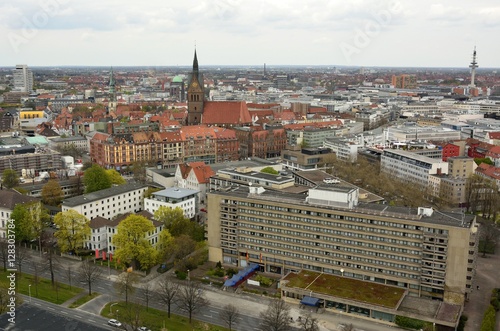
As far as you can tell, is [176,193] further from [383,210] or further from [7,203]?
[383,210]

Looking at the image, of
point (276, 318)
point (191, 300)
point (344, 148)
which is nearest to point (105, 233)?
point (191, 300)

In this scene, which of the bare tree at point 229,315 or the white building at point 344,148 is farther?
the white building at point 344,148

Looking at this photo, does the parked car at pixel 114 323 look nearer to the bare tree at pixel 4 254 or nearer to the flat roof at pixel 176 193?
the bare tree at pixel 4 254

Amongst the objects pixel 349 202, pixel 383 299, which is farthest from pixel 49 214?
pixel 383 299

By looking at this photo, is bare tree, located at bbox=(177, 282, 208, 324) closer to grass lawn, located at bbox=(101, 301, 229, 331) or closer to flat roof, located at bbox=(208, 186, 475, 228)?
grass lawn, located at bbox=(101, 301, 229, 331)

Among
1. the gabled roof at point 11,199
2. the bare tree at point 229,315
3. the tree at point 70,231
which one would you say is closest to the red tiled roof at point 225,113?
the gabled roof at point 11,199

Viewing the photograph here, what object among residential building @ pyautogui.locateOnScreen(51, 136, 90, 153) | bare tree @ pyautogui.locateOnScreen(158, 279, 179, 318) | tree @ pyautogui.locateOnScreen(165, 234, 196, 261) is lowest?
bare tree @ pyautogui.locateOnScreen(158, 279, 179, 318)

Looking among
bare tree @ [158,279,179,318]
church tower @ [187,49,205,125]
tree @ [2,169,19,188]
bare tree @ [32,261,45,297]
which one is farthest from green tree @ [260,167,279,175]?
church tower @ [187,49,205,125]
